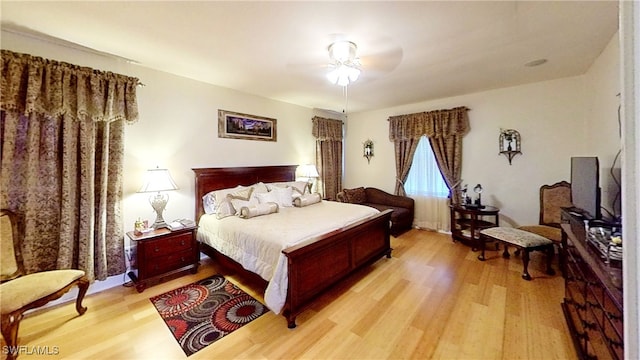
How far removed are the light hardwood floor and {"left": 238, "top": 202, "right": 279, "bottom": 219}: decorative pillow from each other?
0.75m

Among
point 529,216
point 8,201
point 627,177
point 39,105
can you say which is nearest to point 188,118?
point 39,105

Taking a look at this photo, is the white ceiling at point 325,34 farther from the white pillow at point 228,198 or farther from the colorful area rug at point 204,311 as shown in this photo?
Result: the colorful area rug at point 204,311

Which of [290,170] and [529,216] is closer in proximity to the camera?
[529,216]

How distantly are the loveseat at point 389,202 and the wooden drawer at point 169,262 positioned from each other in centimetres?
289

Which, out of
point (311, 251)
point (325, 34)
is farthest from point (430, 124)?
point (311, 251)

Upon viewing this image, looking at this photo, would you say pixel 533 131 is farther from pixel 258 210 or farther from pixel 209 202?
pixel 209 202

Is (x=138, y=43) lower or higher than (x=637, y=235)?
higher

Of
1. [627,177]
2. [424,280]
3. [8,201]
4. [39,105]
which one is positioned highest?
[39,105]

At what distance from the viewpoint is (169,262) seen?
2.87 metres

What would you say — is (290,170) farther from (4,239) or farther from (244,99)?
(4,239)

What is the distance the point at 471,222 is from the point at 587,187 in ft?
5.55

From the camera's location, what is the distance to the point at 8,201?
2182 millimetres

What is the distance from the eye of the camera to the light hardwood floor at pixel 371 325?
1871 mm

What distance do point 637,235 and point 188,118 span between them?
381 centimetres
